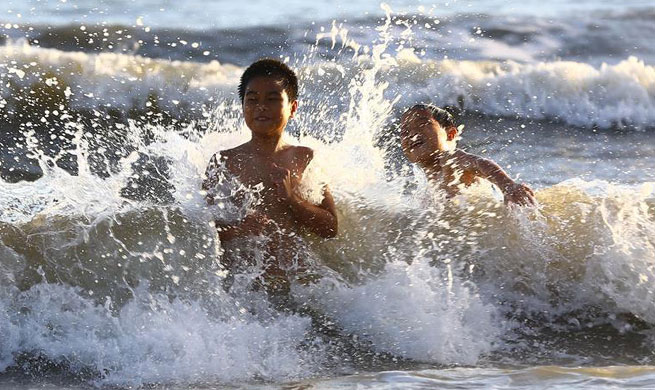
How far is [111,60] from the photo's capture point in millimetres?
10375

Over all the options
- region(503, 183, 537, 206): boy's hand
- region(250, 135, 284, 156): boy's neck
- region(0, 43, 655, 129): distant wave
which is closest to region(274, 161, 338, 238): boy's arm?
region(250, 135, 284, 156): boy's neck

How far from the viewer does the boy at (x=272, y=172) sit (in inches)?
183

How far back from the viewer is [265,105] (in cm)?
480

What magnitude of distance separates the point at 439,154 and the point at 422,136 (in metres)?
0.12

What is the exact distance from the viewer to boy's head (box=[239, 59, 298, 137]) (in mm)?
4801

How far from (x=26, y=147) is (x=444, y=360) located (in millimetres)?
5392

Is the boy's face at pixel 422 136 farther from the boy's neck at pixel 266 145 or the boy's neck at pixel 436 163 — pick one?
the boy's neck at pixel 266 145

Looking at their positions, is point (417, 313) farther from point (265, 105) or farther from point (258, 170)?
point (265, 105)

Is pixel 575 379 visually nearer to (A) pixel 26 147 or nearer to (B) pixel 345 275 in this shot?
(B) pixel 345 275

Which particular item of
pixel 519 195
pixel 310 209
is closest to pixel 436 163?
pixel 519 195

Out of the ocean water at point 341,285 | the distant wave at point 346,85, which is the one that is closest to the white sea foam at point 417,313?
the ocean water at point 341,285

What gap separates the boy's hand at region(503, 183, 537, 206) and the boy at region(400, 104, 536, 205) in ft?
0.35

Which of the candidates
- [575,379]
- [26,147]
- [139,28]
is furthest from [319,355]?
[139,28]

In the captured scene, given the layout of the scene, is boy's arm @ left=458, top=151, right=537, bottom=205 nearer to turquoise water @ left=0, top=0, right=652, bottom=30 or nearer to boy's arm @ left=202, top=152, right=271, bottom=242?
boy's arm @ left=202, top=152, right=271, bottom=242
